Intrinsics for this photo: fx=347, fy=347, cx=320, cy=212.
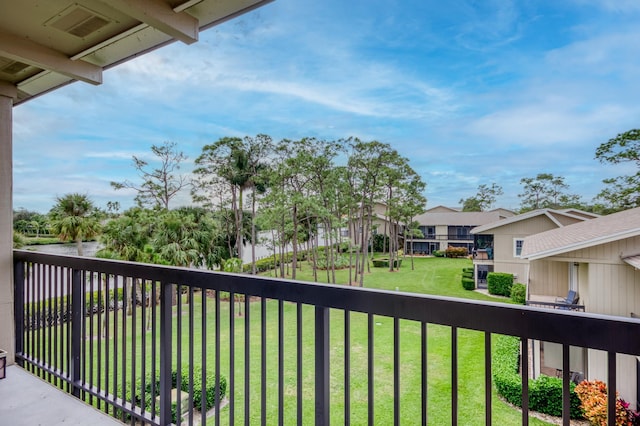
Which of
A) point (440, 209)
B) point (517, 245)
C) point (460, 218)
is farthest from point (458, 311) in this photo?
point (440, 209)

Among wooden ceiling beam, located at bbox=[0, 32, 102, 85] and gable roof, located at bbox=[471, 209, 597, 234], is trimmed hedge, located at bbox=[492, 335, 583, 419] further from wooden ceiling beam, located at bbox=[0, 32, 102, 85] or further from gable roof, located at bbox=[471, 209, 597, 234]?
wooden ceiling beam, located at bbox=[0, 32, 102, 85]

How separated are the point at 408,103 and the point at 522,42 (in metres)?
5.23

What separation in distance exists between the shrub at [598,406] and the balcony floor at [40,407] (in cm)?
426

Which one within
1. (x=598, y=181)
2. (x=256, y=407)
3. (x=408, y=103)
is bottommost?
(x=256, y=407)

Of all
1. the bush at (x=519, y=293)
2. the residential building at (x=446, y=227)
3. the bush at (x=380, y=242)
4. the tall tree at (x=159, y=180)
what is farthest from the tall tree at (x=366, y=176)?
the tall tree at (x=159, y=180)

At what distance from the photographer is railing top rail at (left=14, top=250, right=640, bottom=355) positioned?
2.31 feet

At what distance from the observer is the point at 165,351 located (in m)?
1.58

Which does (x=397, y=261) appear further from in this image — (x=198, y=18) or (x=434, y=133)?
(x=198, y=18)

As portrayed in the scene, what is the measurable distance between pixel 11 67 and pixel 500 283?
1319cm

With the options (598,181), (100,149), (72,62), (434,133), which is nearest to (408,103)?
(434,133)

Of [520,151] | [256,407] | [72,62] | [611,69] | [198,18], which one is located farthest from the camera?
[520,151]

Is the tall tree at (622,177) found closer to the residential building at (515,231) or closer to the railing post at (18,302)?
the residential building at (515,231)

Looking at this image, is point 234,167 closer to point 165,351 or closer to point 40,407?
point 40,407

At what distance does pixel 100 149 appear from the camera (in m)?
13.2
